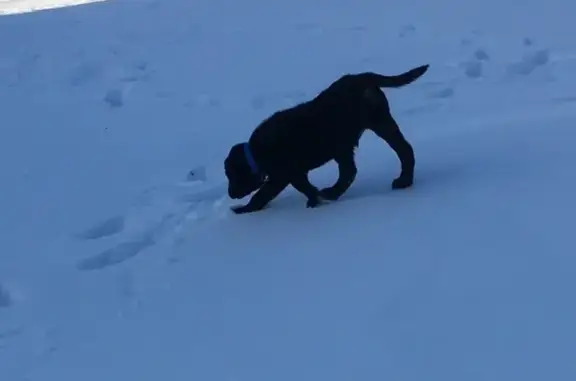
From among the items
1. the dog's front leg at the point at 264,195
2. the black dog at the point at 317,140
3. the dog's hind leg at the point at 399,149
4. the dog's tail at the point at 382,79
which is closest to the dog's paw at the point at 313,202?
the black dog at the point at 317,140

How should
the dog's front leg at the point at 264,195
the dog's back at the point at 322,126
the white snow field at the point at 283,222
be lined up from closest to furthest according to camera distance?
the white snow field at the point at 283,222
the dog's back at the point at 322,126
the dog's front leg at the point at 264,195

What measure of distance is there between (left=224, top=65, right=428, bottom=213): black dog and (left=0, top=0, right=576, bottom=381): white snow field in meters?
0.16

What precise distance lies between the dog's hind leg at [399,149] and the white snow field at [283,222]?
0.29ft

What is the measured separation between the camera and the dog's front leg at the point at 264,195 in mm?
4089

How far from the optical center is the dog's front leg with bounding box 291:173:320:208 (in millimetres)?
4035

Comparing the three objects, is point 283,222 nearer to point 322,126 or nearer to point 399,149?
point 322,126

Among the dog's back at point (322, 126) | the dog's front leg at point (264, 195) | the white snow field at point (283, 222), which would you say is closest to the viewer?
the white snow field at point (283, 222)

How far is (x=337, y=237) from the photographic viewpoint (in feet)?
11.6

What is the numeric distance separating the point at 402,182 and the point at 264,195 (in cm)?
64

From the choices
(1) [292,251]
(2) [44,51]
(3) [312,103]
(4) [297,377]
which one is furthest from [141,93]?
(4) [297,377]

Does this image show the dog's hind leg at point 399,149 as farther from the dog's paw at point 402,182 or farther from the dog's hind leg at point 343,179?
the dog's hind leg at point 343,179

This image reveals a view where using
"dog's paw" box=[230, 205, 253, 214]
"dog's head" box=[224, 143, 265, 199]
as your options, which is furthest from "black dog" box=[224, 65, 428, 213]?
"dog's paw" box=[230, 205, 253, 214]

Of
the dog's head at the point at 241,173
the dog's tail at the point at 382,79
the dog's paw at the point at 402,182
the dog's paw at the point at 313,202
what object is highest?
the dog's tail at the point at 382,79

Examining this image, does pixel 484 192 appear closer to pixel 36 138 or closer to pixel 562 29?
pixel 36 138
